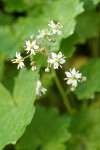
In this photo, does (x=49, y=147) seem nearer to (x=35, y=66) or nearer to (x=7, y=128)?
(x=7, y=128)

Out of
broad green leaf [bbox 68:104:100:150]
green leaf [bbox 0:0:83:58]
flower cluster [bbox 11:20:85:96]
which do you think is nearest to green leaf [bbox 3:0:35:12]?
green leaf [bbox 0:0:83:58]

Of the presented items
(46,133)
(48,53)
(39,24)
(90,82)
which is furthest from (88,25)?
(48,53)

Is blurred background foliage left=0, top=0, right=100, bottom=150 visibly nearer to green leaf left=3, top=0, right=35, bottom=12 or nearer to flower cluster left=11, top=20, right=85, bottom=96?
green leaf left=3, top=0, right=35, bottom=12

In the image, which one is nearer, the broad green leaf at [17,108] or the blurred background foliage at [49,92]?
the broad green leaf at [17,108]

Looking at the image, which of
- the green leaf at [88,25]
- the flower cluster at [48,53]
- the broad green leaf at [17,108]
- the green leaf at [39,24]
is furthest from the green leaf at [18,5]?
the flower cluster at [48,53]

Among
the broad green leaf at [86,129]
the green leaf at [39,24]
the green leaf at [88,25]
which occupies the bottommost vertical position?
the broad green leaf at [86,129]

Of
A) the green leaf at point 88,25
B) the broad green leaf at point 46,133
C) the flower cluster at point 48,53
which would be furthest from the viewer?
the green leaf at point 88,25

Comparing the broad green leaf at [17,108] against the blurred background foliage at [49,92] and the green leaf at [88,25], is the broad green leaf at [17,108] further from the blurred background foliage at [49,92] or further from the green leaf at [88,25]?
the green leaf at [88,25]

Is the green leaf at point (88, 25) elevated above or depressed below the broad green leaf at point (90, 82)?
above
